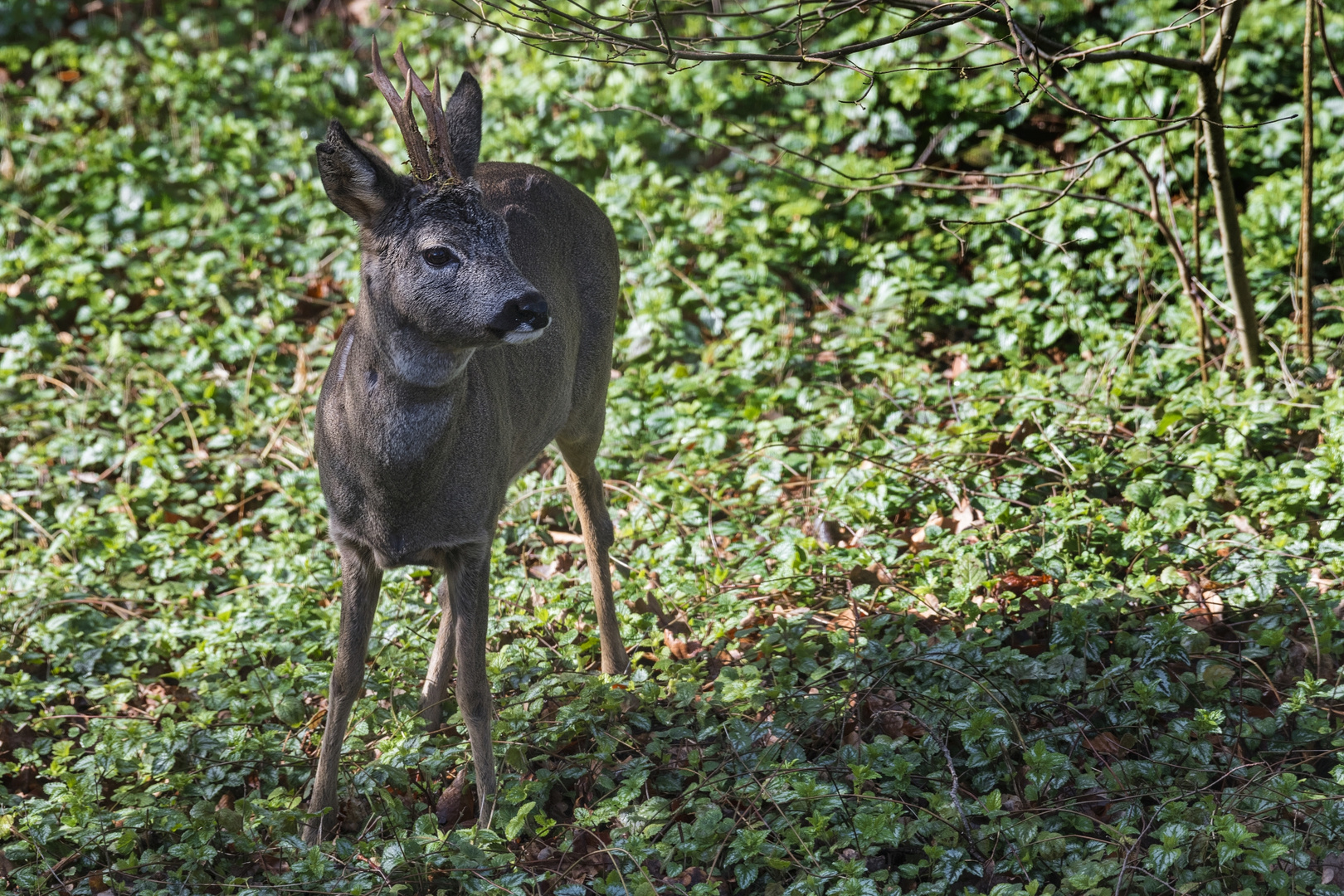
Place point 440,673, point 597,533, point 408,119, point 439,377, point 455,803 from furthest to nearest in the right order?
point 597,533 < point 440,673 < point 455,803 < point 439,377 < point 408,119

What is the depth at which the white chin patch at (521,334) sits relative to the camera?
10.4ft

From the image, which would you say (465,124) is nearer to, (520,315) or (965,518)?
(520,315)

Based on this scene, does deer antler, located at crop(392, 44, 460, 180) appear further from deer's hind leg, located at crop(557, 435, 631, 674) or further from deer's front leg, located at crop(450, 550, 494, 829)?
deer's hind leg, located at crop(557, 435, 631, 674)

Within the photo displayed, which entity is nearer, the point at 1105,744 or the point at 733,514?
the point at 1105,744

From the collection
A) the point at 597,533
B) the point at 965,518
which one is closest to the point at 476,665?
the point at 597,533

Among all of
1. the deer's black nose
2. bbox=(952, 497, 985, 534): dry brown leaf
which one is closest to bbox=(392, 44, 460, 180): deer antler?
the deer's black nose

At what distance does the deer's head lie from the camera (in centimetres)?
316

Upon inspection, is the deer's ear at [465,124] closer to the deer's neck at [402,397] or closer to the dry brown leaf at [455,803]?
the deer's neck at [402,397]

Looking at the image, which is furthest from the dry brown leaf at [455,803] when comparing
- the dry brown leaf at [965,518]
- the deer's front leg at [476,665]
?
the dry brown leaf at [965,518]

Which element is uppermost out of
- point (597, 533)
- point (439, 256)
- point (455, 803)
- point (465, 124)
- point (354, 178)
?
point (465, 124)

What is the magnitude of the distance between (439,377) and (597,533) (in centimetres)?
143

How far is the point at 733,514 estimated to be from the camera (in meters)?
5.45

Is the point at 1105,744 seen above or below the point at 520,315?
below

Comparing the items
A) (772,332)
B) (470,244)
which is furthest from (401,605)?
(772,332)
